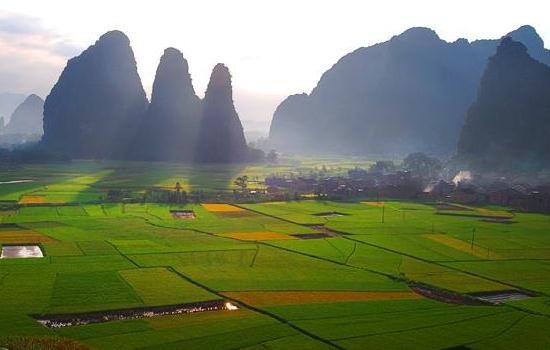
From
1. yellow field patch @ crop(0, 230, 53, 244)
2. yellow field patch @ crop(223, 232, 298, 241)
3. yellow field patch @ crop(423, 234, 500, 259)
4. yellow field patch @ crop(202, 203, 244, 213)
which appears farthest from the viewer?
yellow field patch @ crop(202, 203, 244, 213)

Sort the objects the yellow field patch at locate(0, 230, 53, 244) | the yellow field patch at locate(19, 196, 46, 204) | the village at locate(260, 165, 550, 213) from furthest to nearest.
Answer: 1. the village at locate(260, 165, 550, 213)
2. the yellow field patch at locate(19, 196, 46, 204)
3. the yellow field patch at locate(0, 230, 53, 244)

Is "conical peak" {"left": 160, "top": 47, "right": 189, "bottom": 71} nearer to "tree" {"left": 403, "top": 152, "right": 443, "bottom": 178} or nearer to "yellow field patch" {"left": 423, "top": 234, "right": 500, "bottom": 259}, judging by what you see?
"tree" {"left": 403, "top": 152, "right": 443, "bottom": 178}

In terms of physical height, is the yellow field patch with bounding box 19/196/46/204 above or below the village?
below

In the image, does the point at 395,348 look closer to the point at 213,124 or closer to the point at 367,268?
the point at 367,268

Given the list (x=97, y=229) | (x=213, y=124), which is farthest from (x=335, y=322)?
(x=213, y=124)

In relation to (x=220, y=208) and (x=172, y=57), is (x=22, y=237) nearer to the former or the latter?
(x=220, y=208)

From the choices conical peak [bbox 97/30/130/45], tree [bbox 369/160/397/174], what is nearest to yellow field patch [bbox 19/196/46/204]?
tree [bbox 369/160/397/174]
